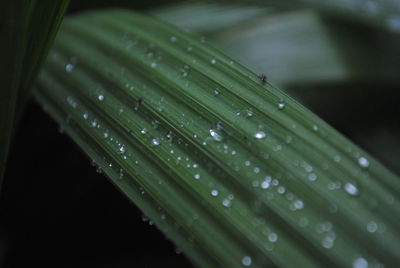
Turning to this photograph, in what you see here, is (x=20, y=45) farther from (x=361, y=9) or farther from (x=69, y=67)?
(x=361, y=9)

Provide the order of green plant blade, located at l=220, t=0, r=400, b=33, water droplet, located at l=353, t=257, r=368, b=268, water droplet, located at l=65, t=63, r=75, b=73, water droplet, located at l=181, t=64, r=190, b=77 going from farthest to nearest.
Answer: green plant blade, located at l=220, t=0, r=400, b=33, water droplet, located at l=65, t=63, r=75, b=73, water droplet, located at l=181, t=64, r=190, b=77, water droplet, located at l=353, t=257, r=368, b=268

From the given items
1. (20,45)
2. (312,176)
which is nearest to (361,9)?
(312,176)

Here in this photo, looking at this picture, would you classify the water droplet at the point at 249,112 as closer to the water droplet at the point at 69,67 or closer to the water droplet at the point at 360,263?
the water droplet at the point at 360,263

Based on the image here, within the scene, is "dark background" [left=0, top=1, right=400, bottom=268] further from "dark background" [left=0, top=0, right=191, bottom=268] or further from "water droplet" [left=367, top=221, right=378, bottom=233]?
"water droplet" [left=367, top=221, right=378, bottom=233]

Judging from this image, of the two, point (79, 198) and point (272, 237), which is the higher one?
point (272, 237)

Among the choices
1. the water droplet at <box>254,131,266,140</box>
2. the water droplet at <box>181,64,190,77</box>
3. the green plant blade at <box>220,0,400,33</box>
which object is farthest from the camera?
the green plant blade at <box>220,0,400,33</box>

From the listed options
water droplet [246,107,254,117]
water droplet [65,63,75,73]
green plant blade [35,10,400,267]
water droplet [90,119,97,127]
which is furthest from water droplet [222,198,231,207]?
water droplet [65,63,75,73]

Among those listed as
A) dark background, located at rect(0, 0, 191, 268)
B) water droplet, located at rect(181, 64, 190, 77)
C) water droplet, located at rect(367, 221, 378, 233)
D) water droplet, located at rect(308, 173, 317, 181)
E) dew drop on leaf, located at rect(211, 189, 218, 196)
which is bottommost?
dark background, located at rect(0, 0, 191, 268)

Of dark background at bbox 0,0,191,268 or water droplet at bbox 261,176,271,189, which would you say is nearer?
water droplet at bbox 261,176,271,189

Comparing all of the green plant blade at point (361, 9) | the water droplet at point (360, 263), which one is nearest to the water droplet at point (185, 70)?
the water droplet at point (360, 263)
